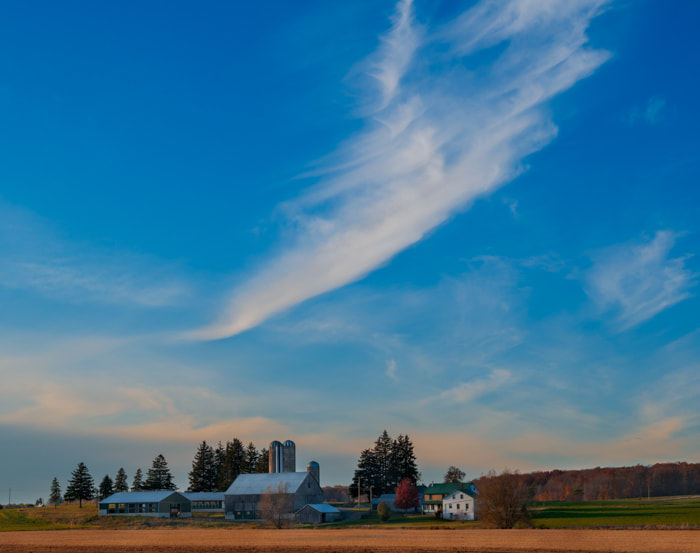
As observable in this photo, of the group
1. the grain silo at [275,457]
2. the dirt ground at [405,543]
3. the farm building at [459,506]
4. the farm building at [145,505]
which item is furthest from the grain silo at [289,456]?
the dirt ground at [405,543]

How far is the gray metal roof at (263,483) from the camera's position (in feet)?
335

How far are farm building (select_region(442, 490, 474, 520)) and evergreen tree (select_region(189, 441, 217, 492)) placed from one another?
194ft

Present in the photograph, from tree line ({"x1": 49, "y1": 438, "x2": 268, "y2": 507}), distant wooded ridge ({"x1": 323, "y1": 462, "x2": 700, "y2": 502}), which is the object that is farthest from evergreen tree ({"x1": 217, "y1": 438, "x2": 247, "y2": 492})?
distant wooded ridge ({"x1": 323, "y1": 462, "x2": 700, "y2": 502})

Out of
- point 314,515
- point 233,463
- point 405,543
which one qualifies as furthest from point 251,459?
point 405,543

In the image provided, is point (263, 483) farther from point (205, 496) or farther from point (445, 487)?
point (445, 487)

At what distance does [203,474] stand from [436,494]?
51.7 m

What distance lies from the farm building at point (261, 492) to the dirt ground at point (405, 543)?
1196 inches

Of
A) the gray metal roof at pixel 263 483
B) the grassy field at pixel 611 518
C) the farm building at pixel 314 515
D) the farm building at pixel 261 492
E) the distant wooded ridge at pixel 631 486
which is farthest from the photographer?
the distant wooded ridge at pixel 631 486

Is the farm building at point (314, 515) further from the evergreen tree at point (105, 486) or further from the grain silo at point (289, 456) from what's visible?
the evergreen tree at point (105, 486)

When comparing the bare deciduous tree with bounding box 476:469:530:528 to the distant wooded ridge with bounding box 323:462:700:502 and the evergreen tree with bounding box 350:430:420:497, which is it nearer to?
the evergreen tree with bounding box 350:430:420:497

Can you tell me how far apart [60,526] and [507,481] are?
61307mm

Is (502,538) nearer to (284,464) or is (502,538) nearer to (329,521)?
(329,521)

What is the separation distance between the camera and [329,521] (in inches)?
3671

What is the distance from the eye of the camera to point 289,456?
122 m
